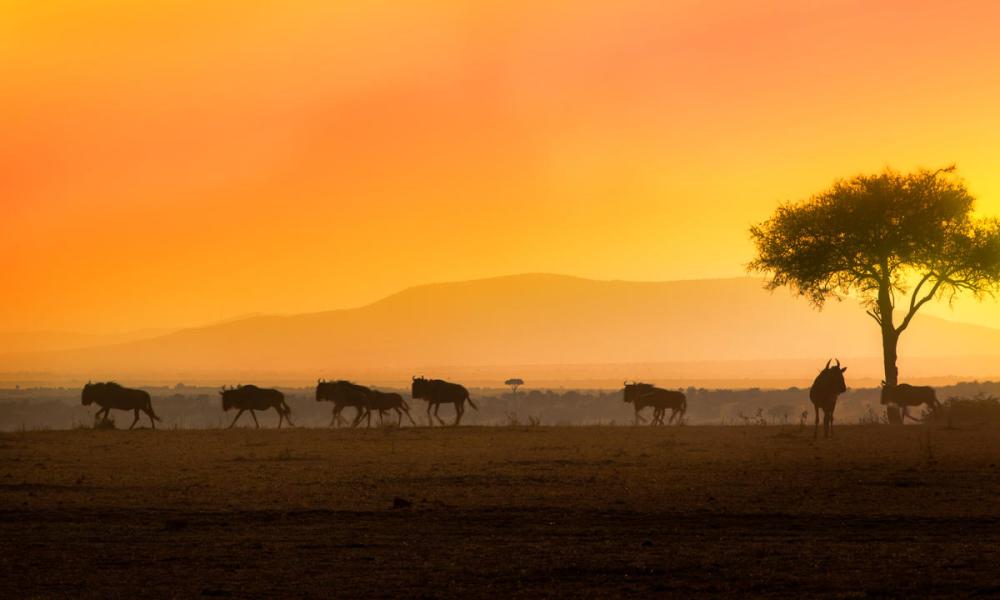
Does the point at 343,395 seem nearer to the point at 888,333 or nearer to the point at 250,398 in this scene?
the point at 250,398

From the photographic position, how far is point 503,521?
1981cm

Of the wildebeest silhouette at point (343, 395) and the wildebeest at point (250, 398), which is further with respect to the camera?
the wildebeest silhouette at point (343, 395)

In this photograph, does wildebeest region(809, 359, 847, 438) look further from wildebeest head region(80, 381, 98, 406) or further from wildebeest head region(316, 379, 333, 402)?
wildebeest head region(80, 381, 98, 406)

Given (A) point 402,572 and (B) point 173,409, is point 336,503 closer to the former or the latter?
(A) point 402,572

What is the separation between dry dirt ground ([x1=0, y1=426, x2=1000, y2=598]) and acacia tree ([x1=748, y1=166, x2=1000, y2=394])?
1646cm

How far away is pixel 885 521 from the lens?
1953cm

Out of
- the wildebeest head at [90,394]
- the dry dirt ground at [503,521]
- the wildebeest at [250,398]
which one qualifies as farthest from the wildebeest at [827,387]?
the wildebeest head at [90,394]

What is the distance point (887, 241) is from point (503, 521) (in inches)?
1343

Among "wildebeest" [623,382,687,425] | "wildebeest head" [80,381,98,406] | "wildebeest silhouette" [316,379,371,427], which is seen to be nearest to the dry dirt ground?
"wildebeest head" [80,381,98,406]

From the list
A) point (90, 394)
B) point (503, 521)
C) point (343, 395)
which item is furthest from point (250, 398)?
point (503, 521)

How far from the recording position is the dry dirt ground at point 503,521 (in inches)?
581

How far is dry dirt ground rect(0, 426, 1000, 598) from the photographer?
14.8m

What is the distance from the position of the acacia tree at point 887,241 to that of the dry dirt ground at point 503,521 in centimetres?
1646

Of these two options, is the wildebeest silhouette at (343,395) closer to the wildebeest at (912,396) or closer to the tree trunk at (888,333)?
the wildebeest at (912,396)
